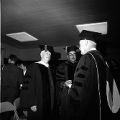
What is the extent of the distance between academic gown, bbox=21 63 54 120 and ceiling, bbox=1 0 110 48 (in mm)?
1715

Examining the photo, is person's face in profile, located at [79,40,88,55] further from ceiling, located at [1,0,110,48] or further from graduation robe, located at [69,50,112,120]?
ceiling, located at [1,0,110,48]

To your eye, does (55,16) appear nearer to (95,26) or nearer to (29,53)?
(95,26)

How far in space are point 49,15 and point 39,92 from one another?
2605mm

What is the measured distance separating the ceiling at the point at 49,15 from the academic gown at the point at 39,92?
5.63 feet

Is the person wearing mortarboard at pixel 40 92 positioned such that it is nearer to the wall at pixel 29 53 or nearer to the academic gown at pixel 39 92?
the academic gown at pixel 39 92

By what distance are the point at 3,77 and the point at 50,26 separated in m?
2.65

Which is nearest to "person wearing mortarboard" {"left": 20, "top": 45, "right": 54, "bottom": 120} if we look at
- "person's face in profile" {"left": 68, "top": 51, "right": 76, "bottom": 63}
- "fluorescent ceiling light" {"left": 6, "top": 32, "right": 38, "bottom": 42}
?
"person's face in profile" {"left": 68, "top": 51, "right": 76, "bottom": 63}

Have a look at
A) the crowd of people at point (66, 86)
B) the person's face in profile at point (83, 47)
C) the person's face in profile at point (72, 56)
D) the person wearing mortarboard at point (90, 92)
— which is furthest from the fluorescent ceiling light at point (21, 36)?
the person wearing mortarboard at point (90, 92)

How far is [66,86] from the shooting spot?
12.0 ft

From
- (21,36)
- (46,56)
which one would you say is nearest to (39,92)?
(46,56)

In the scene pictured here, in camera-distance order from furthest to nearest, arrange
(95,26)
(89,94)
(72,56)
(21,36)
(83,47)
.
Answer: (21,36) < (95,26) < (72,56) < (83,47) < (89,94)

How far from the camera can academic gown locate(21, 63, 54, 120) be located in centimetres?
359

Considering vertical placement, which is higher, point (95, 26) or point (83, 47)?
point (95, 26)

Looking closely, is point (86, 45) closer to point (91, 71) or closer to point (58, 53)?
point (91, 71)
